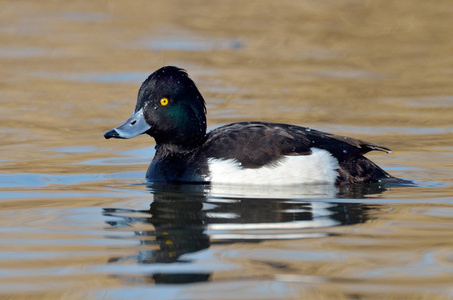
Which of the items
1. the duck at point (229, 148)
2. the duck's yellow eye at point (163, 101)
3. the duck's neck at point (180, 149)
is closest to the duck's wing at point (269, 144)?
the duck at point (229, 148)

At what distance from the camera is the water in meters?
4.55

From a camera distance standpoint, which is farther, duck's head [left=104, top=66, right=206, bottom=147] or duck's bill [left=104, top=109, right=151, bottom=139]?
duck's head [left=104, top=66, right=206, bottom=147]

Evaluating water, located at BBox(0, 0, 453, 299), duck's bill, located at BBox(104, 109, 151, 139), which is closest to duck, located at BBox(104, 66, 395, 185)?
duck's bill, located at BBox(104, 109, 151, 139)

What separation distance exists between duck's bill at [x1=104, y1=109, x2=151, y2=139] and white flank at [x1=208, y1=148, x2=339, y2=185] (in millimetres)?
695

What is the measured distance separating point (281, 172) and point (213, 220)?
52.9 inches

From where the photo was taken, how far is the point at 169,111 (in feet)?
24.3

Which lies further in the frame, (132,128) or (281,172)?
(132,128)

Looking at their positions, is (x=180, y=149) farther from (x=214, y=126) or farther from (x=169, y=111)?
(x=214, y=126)

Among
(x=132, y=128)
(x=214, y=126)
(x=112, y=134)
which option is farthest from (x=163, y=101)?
(x=214, y=126)

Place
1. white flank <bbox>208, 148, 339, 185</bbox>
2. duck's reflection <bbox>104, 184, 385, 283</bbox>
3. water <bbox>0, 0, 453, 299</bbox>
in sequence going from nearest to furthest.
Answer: water <bbox>0, 0, 453, 299</bbox>
duck's reflection <bbox>104, 184, 385, 283</bbox>
white flank <bbox>208, 148, 339, 185</bbox>

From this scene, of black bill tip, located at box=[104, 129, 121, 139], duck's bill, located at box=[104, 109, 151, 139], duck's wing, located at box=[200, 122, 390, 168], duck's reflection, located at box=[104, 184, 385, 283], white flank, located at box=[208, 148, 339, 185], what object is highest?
duck's bill, located at box=[104, 109, 151, 139]

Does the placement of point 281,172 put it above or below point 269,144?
below

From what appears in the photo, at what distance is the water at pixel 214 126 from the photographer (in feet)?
14.9

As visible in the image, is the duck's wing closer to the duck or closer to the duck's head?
the duck
